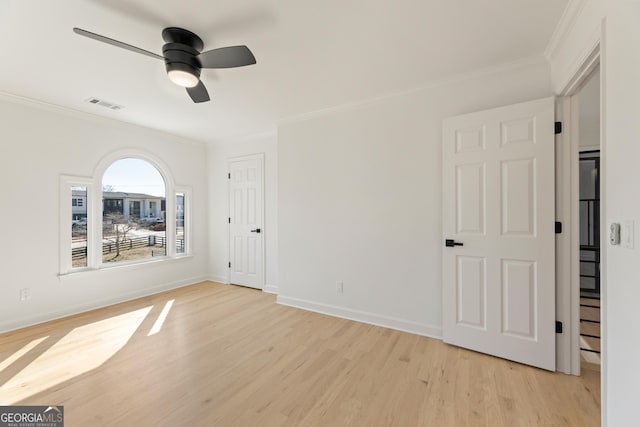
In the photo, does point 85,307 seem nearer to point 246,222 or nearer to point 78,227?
point 78,227

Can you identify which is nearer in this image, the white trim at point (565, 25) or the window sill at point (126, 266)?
the white trim at point (565, 25)

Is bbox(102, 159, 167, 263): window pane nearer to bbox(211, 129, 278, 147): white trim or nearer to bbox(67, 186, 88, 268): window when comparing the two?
bbox(67, 186, 88, 268): window

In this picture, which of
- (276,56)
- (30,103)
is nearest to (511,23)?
(276,56)

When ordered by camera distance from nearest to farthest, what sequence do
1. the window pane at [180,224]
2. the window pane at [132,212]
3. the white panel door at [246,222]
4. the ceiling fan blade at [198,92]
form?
the ceiling fan blade at [198,92] < the window pane at [132,212] < the white panel door at [246,222] < the window pane at [180,224]

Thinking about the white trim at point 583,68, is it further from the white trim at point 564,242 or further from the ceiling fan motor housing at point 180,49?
the ceiling fan motor housing at point 180,49

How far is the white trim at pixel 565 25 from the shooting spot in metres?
1.60

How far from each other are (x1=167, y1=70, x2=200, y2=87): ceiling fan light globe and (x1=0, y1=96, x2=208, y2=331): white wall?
94.2 inches

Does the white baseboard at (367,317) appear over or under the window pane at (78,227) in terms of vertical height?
under

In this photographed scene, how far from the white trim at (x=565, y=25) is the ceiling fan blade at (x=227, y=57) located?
2.05m

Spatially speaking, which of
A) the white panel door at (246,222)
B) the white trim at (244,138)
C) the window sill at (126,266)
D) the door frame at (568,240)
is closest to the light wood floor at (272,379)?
the door frame at (568,240)

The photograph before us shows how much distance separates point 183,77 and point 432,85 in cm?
229

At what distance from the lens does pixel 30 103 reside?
294cm

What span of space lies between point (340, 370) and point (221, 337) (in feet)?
4.28

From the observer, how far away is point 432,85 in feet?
8.61
